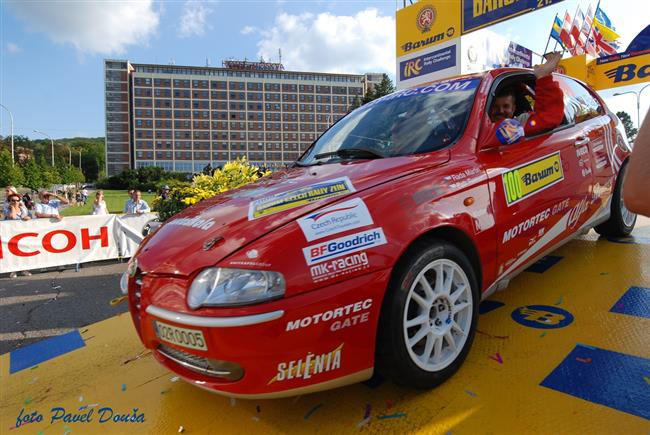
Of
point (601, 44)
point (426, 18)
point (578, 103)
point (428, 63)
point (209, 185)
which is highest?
point (601, 44)

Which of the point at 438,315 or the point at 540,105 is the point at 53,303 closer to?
the point at 438,315

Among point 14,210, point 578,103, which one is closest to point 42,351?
point 578,103

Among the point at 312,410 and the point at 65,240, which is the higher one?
the point at 65,240

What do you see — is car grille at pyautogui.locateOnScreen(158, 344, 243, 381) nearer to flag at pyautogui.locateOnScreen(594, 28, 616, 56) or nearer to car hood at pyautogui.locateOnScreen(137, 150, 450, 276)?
car hood at pyautogui.locateOnScreen(137, 150, 450, 276)

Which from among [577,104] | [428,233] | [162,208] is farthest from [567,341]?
[162,208]

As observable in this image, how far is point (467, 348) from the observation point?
2.00m

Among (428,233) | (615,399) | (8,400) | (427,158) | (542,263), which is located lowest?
(8,400)

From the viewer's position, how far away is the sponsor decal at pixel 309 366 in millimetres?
1528

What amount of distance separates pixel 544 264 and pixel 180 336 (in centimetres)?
294

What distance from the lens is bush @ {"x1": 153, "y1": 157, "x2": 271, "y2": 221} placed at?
406 cm

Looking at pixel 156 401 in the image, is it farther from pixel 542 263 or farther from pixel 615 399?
pixel 542 263

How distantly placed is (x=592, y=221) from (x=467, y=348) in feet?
6.22

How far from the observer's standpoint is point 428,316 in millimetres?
1823

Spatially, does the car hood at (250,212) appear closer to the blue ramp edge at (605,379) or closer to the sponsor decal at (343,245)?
the sponsor decal at (343,245)
